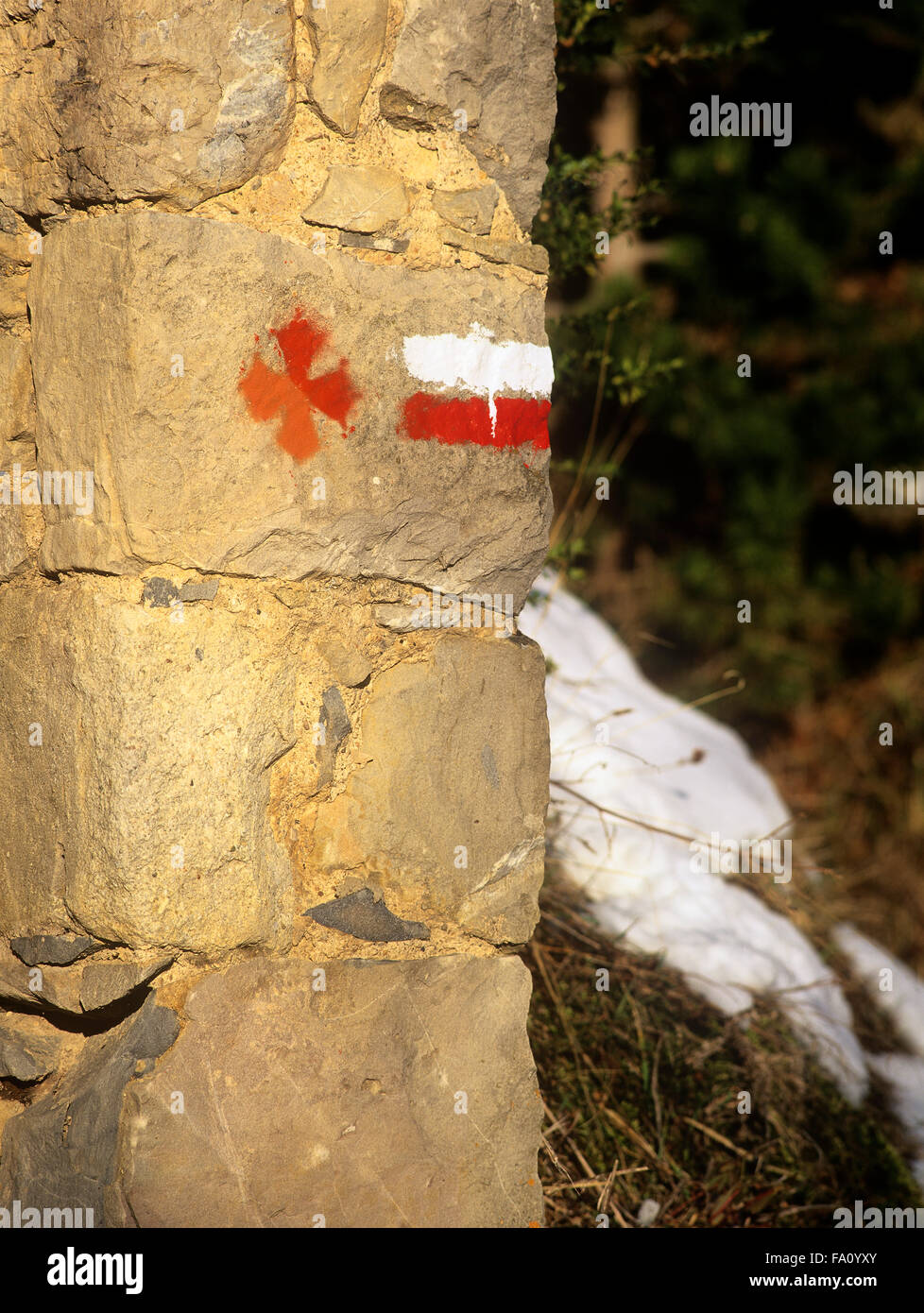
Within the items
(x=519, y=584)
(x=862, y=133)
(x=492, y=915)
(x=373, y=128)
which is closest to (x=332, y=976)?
(x=492, y=915)

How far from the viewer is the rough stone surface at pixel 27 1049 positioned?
1347 millimetres

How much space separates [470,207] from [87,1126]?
1221mm

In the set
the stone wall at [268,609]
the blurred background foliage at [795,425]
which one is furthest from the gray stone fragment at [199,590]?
the blurred background foliage at [795,425]

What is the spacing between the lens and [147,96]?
122cm

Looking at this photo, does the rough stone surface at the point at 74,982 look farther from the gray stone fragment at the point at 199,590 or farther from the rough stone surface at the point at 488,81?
the rough stone surface at the point at 488,81

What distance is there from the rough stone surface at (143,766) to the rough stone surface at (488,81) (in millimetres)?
662

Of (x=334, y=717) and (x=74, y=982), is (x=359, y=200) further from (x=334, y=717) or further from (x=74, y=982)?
(x=74, y=982)

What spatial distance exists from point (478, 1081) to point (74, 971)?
0.52 m

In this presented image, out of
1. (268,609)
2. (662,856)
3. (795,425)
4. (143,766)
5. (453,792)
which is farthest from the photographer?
(795,425)

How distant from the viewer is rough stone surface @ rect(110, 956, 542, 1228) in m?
1.25

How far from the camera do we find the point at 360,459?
4.44 ft

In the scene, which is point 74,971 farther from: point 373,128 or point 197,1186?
point 373,128

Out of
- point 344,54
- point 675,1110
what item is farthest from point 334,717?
point 675,1110

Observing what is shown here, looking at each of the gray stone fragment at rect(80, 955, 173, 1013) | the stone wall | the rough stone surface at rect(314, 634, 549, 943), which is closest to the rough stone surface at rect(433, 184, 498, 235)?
the stone wall
